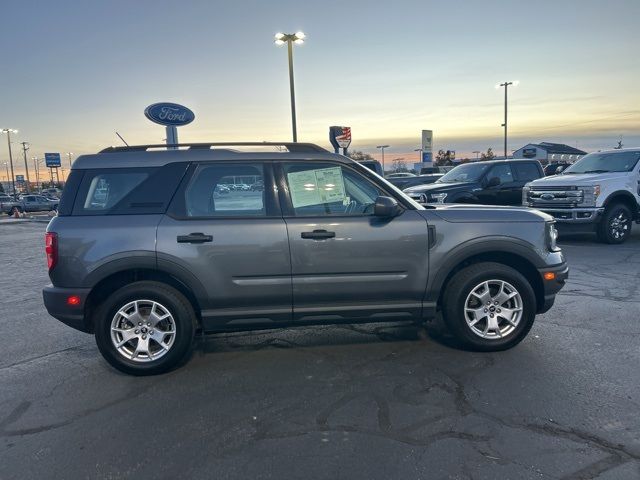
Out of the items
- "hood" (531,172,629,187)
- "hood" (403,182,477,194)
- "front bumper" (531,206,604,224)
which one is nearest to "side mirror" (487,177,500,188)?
"hood" (403,182,477,194)

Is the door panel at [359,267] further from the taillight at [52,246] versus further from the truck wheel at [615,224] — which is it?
the truck wheel at [615,224]

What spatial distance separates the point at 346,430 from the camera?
3.23m

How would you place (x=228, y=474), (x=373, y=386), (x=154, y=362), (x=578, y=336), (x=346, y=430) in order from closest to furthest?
1. (x=228, y=474)
2. (x=346, y=430)
3. (x=373, y=386)
4. (x=154, y=362)
5. (x=578, y=336)

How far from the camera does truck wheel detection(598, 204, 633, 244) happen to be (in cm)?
1045

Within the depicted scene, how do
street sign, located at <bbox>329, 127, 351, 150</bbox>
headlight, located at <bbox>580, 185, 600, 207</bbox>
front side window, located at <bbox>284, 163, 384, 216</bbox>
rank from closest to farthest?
front side window, located at <bbox>284, 163, 384, 216</bbox>
headlight, located at <bbox>580, 185, 600, 207</bbox>
street sign, located at <bbox>329, 127, 351, 150</bbox>

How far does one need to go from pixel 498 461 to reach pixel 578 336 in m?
2.58

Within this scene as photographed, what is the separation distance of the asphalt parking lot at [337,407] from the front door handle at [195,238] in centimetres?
115

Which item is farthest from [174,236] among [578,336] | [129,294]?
[578,336]

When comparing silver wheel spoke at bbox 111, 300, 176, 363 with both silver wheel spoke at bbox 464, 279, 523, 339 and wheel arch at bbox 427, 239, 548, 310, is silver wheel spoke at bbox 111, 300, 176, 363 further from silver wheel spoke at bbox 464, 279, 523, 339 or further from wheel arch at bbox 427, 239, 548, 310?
silver wheel spoke at bbox 464, 279, 523, 339

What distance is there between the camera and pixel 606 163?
443 inches

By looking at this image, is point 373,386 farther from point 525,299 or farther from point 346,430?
point 525,299

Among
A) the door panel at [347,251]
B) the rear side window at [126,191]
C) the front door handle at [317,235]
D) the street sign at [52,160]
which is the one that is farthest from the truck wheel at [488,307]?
the street sign at [52,160]

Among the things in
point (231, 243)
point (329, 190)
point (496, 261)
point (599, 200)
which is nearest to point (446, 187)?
point (599, 200)

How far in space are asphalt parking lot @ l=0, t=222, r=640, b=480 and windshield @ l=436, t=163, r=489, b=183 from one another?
7.68 m
